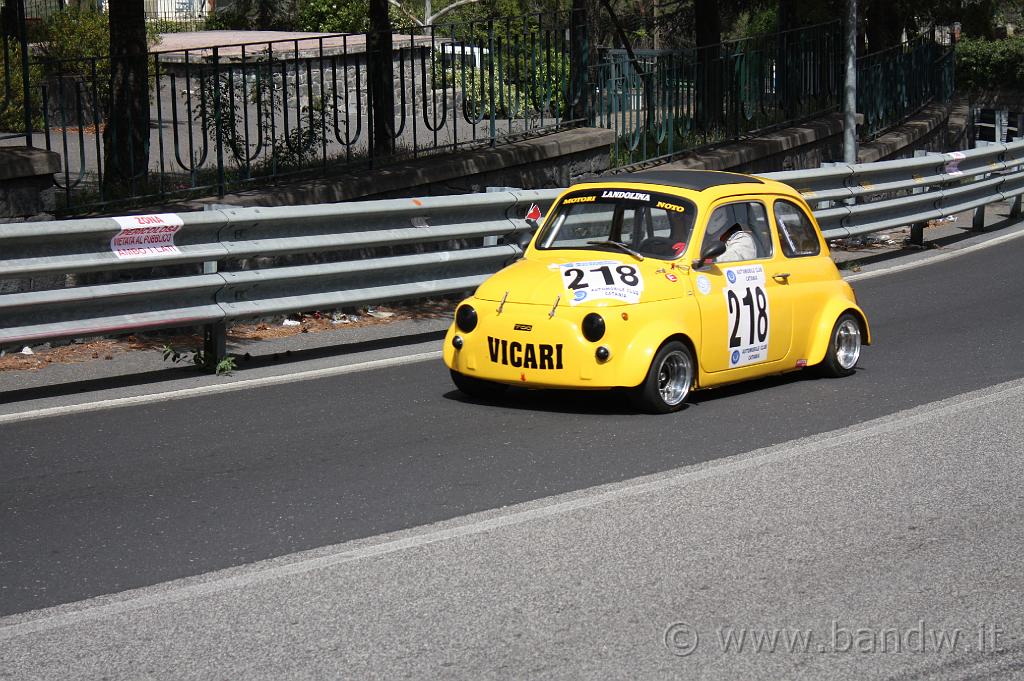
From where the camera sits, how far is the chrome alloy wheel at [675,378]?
28.5 feet

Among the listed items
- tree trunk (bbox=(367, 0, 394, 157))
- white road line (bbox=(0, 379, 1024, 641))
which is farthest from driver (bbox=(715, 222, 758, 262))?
tree trunk (bbox=(367, 0, 394, 157))

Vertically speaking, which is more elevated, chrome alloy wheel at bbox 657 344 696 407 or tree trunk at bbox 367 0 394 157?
tree trunk at bbox 367 0 394 157

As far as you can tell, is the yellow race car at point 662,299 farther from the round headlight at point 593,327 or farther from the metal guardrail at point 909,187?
the metal guardrail at point 909,187

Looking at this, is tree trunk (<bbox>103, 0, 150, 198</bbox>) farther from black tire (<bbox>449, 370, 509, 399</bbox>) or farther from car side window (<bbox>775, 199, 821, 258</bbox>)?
car side window (<bbox>775, 199, 821, 258</bbox>)

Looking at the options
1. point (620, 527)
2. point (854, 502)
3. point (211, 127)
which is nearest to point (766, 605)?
point (620, 527)

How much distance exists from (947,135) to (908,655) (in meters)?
27.8

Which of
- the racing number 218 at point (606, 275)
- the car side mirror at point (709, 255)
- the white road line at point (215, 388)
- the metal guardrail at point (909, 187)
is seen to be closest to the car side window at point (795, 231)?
the car side mirror at point (709, 255)

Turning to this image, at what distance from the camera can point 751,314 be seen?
927 cm

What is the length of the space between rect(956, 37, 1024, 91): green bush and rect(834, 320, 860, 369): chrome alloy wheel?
154ft

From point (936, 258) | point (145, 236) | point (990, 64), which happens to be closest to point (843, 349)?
point (145, 236)

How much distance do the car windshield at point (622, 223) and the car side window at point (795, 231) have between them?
94 cm

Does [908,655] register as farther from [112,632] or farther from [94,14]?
[94,14]

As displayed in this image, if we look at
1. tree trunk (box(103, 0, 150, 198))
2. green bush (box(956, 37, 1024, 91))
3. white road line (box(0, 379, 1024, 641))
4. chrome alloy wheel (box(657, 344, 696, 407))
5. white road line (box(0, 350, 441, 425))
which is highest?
green bush (box(956, 37, 1024, 91))

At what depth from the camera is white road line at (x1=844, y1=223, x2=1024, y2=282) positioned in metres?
15.5
